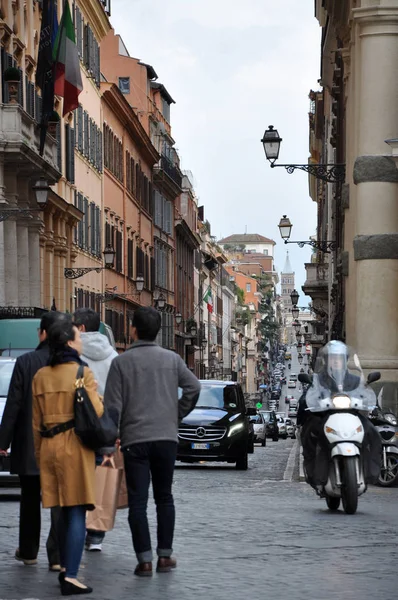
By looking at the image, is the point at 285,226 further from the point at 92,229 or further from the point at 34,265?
the point at 92,229

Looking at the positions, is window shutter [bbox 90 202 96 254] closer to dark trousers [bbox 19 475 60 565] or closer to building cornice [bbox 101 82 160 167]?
building cornice [bbox 101 82 160 167]

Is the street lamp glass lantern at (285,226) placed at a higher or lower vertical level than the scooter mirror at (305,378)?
higher

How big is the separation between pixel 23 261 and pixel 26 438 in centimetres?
3254

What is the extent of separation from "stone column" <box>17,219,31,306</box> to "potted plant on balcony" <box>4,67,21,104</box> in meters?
4.14

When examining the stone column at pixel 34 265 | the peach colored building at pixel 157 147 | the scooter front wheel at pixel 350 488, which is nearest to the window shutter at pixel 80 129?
the stone column at pixel 34 265

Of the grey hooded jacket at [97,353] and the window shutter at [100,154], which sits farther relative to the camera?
the window shutter at [100,154]

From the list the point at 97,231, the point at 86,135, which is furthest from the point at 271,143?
the point at 97,231

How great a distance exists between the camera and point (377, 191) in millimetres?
27500

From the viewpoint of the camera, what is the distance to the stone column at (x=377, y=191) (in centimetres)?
2711

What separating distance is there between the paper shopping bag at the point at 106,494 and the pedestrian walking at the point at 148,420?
0.33m

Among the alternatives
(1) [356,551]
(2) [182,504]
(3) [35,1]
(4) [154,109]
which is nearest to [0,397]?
(2) [182,504]

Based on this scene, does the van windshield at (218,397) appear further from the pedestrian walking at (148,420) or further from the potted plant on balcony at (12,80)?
the pedestrian walking at (148,420)

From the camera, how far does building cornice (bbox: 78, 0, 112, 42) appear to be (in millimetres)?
58944

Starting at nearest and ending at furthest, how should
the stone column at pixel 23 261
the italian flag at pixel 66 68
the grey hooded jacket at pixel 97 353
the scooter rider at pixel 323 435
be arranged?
the grey hooded jacket at pixel 97 353, the scooter rider at pixel 323 435, the italian flag at pixel 66 68, the stone column at pixel 23 261
